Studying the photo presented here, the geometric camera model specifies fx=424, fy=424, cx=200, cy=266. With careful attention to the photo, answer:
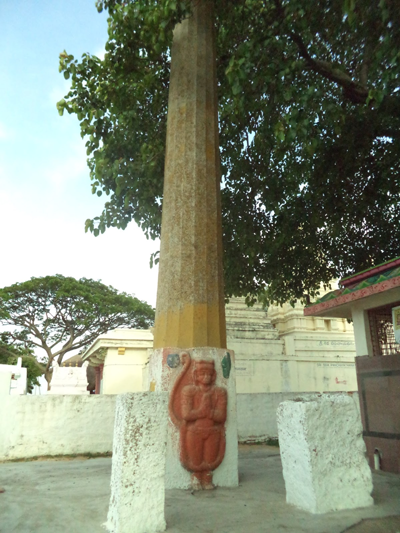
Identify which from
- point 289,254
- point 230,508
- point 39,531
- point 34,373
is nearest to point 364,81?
point 289,254

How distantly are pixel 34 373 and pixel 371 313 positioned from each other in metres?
26.2

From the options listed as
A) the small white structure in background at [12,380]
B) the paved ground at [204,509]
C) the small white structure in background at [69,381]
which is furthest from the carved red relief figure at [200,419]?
the small white structure in background at [69,381]

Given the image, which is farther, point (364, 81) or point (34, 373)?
point (34, 373)

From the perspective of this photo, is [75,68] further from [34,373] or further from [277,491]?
[34,373]

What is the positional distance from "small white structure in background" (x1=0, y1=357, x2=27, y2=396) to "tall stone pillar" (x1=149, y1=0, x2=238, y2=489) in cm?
414

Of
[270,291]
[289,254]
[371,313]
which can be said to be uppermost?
[289,254]

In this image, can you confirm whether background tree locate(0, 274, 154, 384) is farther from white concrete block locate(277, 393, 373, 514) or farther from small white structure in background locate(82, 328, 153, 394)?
white concrete block locate(277, 393, 373, 514)

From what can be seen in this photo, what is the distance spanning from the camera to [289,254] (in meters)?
8.86

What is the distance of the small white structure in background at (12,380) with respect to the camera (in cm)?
766

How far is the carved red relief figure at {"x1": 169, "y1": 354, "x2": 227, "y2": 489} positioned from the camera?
14.2 ft

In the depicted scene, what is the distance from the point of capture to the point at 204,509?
11.8 ft

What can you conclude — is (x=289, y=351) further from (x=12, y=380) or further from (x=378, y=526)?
(x=378, y=526)

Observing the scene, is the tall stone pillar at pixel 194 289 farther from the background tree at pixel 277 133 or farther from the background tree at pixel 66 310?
the background tree at pixel 66 310

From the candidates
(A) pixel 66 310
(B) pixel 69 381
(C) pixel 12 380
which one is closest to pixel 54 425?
(C) pixel 12 380
